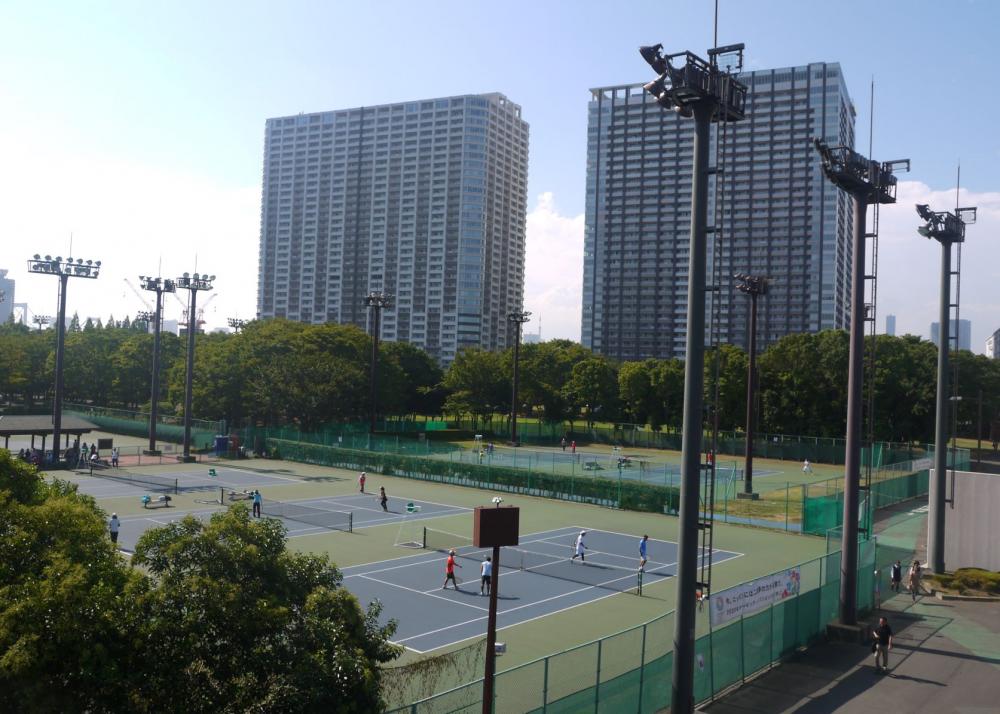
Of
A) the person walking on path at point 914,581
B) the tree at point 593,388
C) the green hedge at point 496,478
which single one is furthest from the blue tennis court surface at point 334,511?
the tree at point 593,388

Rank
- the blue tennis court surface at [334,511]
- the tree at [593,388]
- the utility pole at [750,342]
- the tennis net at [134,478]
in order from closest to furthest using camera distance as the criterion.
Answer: the blue tennis court surface at [334,511] < the utility pole at [750,342] < the tennis net at [134,478] < the tree at [593,388]

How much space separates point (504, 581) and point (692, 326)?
55.2 feet

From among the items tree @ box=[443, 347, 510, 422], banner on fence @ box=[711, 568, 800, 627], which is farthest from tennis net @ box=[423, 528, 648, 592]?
tree @ box=[443, 347, 510, 422]

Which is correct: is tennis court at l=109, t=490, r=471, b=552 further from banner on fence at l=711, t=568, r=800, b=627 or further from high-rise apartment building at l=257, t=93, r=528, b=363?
high-rise apartment building at l=257, t=93, r=528, b=363

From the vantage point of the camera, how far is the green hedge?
145 ft

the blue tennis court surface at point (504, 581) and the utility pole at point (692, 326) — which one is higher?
the utility pole at point (692, 326)

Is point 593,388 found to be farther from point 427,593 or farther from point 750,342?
point 427,593

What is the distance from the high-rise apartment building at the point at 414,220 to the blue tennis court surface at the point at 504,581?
14988 cm

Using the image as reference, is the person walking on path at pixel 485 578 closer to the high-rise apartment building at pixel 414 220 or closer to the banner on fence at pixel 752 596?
the banner on fence at pixel 752 596

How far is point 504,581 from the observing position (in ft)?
92.9

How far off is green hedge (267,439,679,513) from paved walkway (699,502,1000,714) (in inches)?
809

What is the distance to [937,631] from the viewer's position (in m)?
22.4

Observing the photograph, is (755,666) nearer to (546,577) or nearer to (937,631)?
(937,631)

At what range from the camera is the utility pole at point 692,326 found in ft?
45.4
